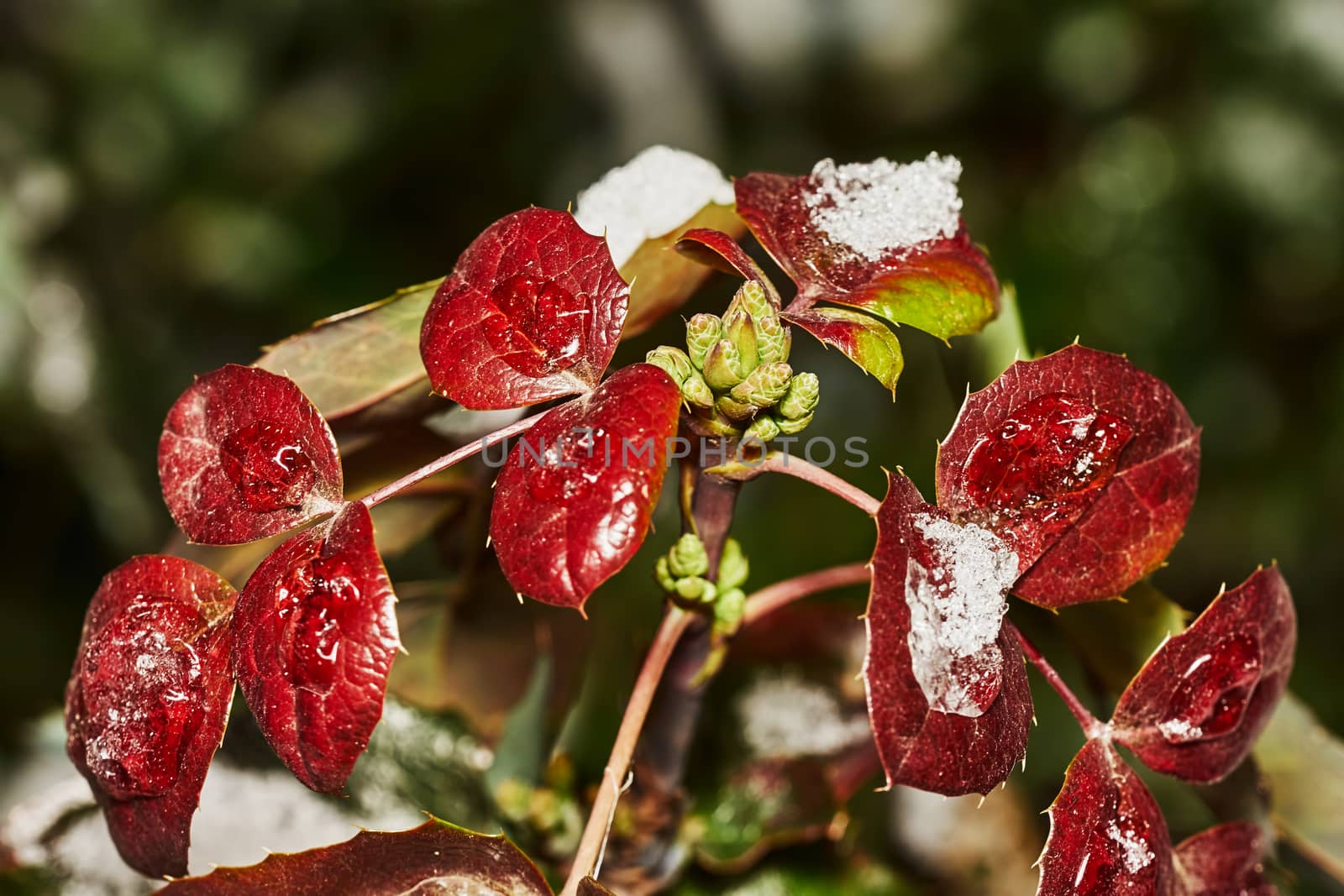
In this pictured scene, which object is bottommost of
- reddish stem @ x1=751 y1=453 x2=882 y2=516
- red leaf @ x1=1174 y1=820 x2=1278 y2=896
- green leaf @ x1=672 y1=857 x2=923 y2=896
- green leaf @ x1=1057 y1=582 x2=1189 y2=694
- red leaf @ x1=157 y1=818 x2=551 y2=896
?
green leaf @ x1=672 y1=857 x2=923 y2=896

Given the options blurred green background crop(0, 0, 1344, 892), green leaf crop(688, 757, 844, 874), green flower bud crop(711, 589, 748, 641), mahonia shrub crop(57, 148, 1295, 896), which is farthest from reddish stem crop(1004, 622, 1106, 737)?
blurred green background crop(0, 0, 1344, 892)

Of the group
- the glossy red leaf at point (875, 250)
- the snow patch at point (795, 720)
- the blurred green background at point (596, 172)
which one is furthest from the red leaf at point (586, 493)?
the blurred green background at point (596, 172)

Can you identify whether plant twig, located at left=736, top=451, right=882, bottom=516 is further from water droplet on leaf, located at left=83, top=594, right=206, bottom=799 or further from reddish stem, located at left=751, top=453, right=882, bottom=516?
water droplet on leaf, located at left=83, top=594, right=206, bottom=799

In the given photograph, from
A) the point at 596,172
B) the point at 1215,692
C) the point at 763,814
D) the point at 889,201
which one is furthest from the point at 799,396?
the point at 596,172

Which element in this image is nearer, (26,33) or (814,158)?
(26,33)

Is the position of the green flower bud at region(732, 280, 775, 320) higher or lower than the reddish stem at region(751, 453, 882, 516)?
higher

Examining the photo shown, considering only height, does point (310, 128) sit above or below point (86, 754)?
below

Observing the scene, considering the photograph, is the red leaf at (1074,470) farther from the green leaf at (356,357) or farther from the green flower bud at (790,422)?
the green leaf at (356,357)

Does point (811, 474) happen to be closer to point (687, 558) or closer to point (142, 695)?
point (687, 558)

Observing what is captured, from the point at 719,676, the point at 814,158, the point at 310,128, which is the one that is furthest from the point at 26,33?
the point at 719,676

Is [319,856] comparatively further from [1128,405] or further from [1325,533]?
[1325,533]
